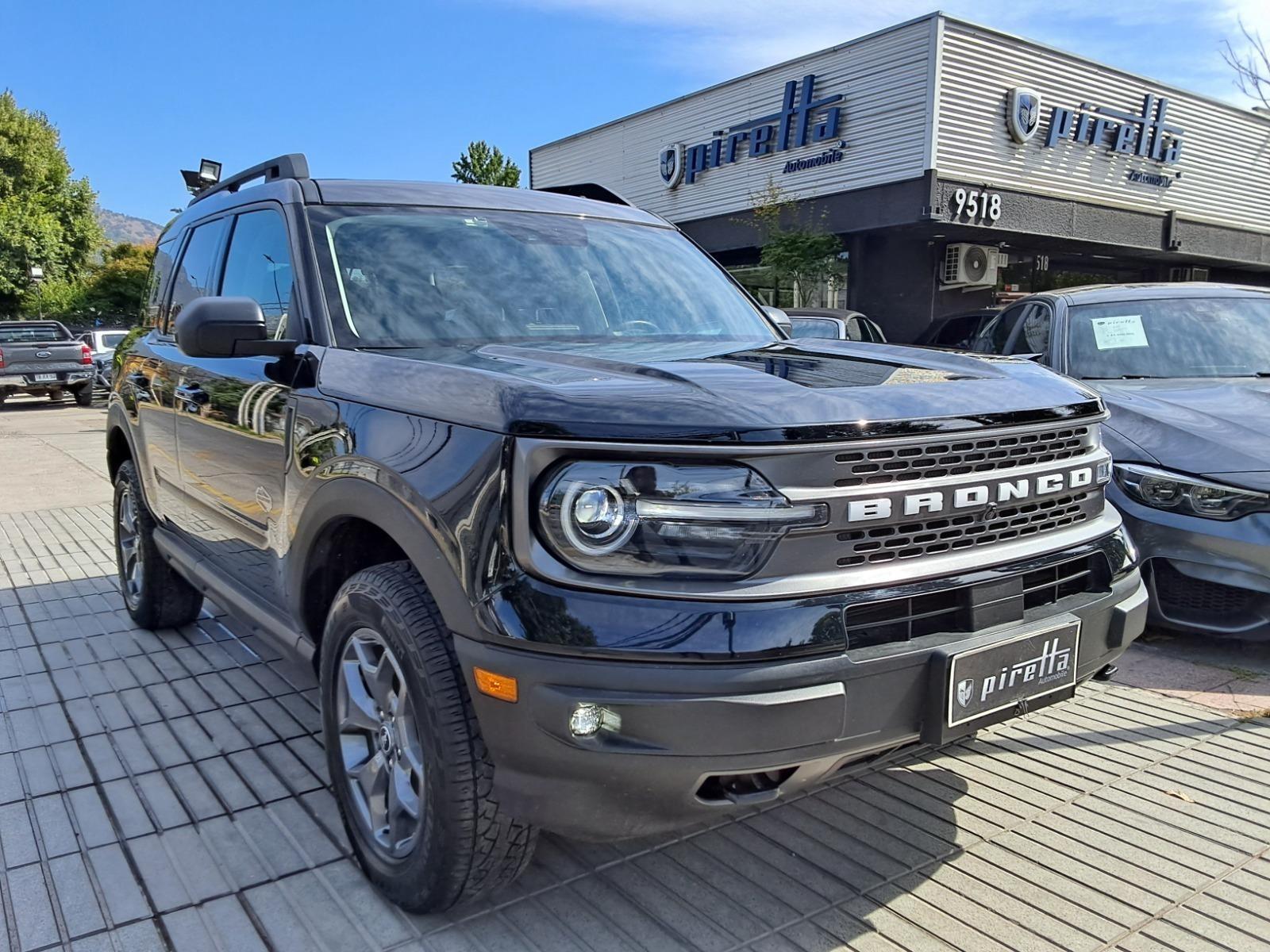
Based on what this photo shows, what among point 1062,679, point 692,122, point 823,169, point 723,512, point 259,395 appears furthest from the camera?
point 692,122

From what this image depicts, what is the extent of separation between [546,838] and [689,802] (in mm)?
1008

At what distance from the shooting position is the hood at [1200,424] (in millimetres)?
3838

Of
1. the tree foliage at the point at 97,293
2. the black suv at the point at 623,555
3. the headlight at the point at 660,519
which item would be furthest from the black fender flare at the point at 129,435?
the tree foliage at the point at 97,293

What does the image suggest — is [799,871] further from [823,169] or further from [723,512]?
[823,169]

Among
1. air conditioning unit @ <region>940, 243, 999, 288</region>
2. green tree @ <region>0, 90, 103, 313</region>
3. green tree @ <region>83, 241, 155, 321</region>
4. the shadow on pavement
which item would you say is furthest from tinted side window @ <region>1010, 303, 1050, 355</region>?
green tree @ <region>83, 241, 155, 321</region>

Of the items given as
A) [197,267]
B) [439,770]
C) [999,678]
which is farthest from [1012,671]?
[197,267]

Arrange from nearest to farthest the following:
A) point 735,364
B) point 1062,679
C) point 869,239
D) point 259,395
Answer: point 1062,679, point 735,364, point 259,395, point 869,239

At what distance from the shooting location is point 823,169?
17.0 metres

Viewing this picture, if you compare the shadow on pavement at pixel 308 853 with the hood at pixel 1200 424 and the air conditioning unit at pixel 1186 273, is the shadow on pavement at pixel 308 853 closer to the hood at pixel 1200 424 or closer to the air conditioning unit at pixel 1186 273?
the hood at pixel 1200 424

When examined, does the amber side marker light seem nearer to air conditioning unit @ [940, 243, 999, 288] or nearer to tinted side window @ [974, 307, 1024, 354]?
tinted side window @ [974, 307, 1024, 354]

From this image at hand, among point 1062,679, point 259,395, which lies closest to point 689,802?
point 1062,679

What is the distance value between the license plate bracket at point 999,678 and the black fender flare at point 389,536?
951mm

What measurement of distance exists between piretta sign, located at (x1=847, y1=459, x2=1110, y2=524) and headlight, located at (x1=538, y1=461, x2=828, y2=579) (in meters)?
0.19

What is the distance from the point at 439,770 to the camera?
1.99 metres
